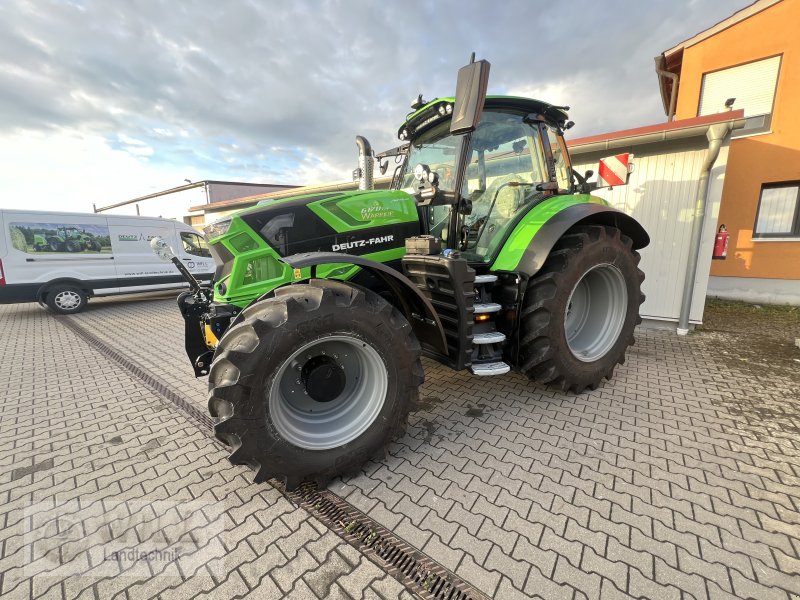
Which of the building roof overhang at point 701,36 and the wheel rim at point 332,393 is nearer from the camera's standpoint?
the wheel rim at point 332,393

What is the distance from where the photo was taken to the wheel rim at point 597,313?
3.48 meters

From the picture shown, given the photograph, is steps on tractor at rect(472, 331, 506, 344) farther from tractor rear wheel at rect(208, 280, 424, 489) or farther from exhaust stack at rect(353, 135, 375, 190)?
exhaust stack at rect(353, 135, 375, 190)

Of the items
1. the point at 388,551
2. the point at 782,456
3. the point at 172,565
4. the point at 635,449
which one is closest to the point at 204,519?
the point at 172,565

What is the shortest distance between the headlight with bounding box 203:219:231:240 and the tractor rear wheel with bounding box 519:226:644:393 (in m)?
2.39

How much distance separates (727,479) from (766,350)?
351cm

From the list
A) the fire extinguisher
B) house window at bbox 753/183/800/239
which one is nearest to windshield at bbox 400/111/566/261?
the fire extinguisher

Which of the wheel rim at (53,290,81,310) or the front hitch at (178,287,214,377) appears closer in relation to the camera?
the front hitch at (178,287,214,377)

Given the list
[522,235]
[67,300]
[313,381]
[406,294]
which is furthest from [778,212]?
[67,300]

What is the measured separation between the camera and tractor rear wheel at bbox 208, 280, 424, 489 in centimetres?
189

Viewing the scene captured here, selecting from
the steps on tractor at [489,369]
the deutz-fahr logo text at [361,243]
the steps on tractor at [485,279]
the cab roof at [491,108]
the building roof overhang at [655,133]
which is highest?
the building roof overhang at [655,133]

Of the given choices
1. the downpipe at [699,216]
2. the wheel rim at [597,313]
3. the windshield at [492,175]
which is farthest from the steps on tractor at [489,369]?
the downpipe at [699,216]

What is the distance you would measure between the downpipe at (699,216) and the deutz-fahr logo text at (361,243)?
15.0 ft

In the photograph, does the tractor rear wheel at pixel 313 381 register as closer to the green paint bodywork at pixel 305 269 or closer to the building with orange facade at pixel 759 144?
the green paint bodywork at pixel 305 269

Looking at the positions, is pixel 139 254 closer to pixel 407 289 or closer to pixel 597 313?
pixel 407 289
